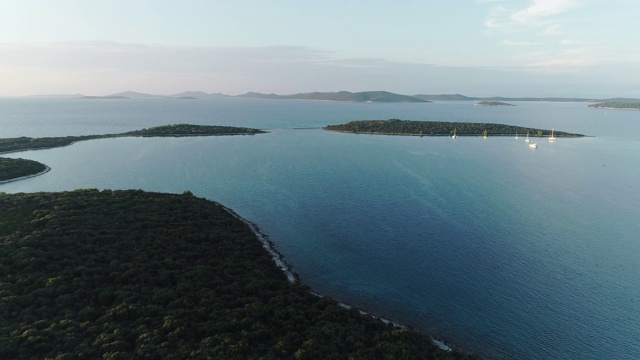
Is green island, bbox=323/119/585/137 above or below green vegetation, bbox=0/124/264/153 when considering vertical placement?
below

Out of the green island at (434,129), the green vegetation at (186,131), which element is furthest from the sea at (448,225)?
the green island at (434,129)

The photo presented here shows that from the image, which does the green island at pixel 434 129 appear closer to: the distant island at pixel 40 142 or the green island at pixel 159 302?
the distant island at pixel 40 142

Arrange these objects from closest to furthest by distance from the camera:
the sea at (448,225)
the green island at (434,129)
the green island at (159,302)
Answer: the green island at (159,302)
the sea at (448,225)
the green island at (434,129)

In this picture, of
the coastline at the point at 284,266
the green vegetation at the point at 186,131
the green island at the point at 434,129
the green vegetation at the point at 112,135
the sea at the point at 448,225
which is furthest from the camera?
the green island at the point at 434,129

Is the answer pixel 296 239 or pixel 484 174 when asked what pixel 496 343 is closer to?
pixel 296 239

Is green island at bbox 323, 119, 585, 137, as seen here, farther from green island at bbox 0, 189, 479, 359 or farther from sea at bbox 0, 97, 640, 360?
green island at bbox 0, 189, 479, 359

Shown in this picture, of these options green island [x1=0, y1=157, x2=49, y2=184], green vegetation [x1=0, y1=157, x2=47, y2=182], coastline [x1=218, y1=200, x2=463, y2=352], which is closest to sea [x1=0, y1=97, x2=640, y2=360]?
coastline [x1=218, y1=200, x2=463, y2=352]

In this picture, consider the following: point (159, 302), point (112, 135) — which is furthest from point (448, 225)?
point (112, 135)
